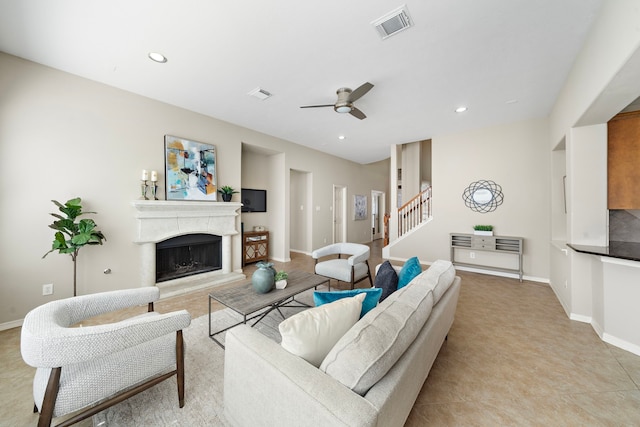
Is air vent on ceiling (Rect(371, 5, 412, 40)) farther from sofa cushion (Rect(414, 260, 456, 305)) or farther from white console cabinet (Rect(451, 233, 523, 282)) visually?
white console cabinet (Rect(451, 233, 523, 282))

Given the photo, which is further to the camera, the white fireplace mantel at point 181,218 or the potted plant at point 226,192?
the potted plant at point 226,192

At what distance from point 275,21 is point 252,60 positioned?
63 cm

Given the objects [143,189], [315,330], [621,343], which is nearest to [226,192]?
[143,189]

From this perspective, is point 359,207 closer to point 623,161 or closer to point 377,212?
point 377,212

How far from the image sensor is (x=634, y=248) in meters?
2.33

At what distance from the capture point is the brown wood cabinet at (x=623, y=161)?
2.38 metres

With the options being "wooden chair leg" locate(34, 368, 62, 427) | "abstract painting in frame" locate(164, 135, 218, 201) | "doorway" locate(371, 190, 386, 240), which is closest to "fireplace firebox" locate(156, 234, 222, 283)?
"abstract painting in frame" locate(164, 135, 218, 201)

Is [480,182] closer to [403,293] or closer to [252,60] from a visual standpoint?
[403,293]

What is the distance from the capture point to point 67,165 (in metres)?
2.80

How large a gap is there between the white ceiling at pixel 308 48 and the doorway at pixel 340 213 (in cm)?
381

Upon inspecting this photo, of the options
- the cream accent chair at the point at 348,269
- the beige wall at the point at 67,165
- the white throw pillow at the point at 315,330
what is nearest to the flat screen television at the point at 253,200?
the beige wall at the point at 67,165

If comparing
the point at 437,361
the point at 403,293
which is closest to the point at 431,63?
the point at 403,293

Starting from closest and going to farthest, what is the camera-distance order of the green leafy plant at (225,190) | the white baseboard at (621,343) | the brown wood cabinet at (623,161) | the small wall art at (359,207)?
the white baseboard at (621,343), the brown wood cabinet at (623,161), the green leafy plant at (225,190), the small wall art at (359,207)

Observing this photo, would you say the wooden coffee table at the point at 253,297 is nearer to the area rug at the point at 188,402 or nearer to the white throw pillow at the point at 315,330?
the area rug at the point at 188,402
